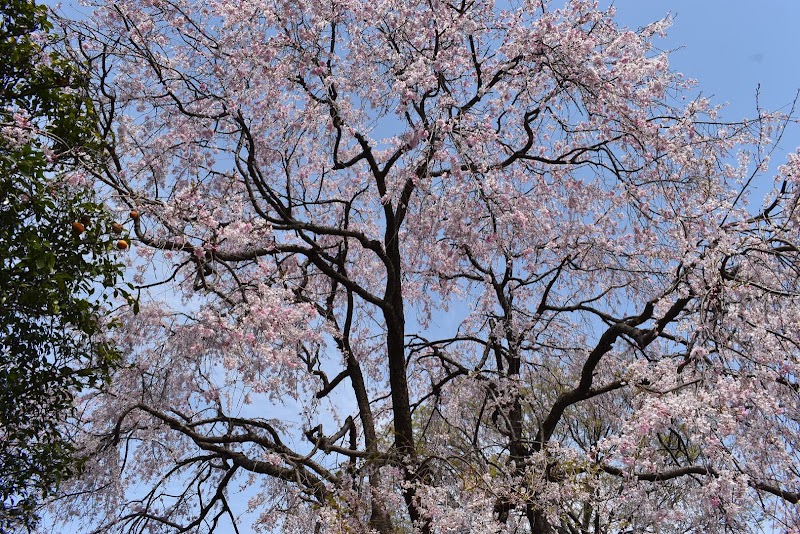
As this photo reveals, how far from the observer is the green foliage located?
4918mm

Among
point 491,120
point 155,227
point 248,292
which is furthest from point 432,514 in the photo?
point 491,120

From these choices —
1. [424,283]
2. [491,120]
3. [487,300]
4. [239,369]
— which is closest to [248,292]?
[239,369]

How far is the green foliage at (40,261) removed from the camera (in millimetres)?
4918

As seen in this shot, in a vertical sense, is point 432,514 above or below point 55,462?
below

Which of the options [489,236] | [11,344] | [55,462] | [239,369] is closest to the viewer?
[11,344]

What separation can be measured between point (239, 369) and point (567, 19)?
17.1 ft

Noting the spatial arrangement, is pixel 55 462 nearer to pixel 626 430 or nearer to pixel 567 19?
pixel 626 430

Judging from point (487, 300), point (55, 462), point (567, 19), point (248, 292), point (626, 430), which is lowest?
point (626, 430)

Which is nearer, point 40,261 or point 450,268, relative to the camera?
point 40,261

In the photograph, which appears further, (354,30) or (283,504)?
(354,30)

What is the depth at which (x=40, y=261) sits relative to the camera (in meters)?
4.86

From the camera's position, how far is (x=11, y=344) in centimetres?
527

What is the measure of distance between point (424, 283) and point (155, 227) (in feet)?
15.0

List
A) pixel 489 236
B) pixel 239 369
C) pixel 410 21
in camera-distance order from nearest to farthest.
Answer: pixel 239 369, pixel 489 236, pixel 410 21
